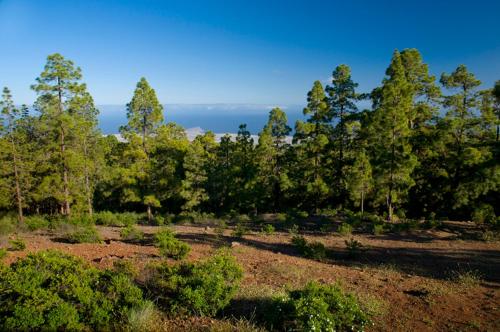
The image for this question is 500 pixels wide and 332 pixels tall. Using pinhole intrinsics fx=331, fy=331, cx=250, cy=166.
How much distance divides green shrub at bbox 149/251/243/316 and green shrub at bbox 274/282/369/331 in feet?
4.47

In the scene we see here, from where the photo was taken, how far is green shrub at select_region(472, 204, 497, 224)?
70.4ft

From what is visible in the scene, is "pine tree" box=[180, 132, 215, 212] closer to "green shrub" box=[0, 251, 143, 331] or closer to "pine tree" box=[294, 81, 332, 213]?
"pine tree" box=[294, 81, 332, 213]

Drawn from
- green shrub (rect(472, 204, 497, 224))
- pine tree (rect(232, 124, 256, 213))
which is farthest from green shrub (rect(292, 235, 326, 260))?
pine tree (rect(232, 124, 256, 213))

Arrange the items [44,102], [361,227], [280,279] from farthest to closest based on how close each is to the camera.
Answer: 1. [361,227]
2. [44,102]
3. [280,279]

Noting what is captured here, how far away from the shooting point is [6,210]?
30984mm

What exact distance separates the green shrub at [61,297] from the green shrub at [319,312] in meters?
3.04

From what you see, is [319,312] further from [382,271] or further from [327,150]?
[327,150]

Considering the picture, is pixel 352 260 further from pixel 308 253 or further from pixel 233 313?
pixel 233 313

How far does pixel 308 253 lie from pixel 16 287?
429 inches

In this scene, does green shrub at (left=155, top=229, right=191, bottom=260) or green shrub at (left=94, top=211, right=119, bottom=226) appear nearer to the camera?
green shrub at (left=155, top=229, right=191, bottom=260)

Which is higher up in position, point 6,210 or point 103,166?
point 103,166

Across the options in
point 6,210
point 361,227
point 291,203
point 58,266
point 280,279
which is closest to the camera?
point 58,266

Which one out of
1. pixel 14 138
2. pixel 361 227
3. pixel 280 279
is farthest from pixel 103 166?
pixel 280 279

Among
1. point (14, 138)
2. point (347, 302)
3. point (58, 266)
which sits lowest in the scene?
point (347, 302)
